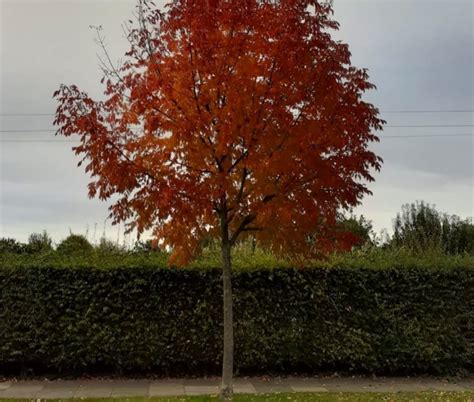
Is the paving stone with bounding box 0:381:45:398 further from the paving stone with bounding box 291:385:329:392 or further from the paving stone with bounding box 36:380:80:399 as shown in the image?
the paving stone with bounding box 291:385:329:392

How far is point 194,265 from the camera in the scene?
9.79 m

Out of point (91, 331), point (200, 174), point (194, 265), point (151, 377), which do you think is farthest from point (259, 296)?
point (200, 174)

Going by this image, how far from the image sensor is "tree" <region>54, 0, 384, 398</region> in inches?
254

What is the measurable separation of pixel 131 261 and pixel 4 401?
119 inches

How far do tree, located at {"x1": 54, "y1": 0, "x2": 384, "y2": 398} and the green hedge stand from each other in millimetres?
2734

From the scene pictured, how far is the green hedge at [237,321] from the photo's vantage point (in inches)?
369

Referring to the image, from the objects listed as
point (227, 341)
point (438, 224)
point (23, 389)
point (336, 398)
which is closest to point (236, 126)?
point (227, 341)

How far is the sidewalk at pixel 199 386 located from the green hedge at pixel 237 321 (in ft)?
1.01

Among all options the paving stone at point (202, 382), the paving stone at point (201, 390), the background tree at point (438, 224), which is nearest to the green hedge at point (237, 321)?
the paving stone at point (202, 382)

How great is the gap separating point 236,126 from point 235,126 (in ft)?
0.05

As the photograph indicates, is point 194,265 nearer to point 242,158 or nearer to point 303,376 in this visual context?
point 303,376

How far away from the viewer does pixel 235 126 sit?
6414 mm

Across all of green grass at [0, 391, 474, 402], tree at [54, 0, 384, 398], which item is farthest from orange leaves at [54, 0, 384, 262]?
green grass at [0, 391, 474, 402]

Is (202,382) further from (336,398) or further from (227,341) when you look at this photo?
(227,341)
